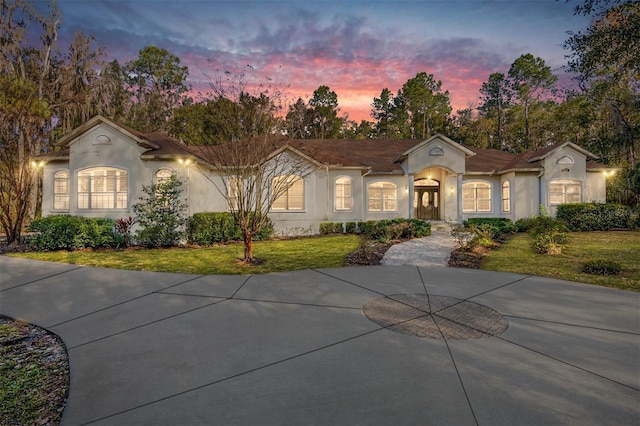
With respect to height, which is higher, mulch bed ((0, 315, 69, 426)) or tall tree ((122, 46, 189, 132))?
tall tree ((122, 46, 189, 132))

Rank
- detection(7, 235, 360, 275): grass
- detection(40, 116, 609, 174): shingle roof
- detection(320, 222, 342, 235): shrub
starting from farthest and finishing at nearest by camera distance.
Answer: detection(320, 222, 342, 235): shrub
detection(40, 116, 609, 174): shingle roof
detection(7, 235, 360, 275): grass

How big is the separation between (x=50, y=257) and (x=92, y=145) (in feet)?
24.8

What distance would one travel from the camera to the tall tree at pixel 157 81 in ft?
115

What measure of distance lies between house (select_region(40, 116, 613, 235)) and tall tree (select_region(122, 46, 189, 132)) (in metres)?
20.4

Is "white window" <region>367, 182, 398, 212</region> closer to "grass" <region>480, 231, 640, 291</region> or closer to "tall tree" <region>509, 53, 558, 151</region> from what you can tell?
"grass" <region>480, 231, 640, 291</region>

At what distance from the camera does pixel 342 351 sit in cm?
346

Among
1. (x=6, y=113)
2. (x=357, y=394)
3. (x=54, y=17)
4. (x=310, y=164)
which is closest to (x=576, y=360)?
(x=357, y=394)

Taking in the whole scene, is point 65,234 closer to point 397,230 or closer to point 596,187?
point 397,230

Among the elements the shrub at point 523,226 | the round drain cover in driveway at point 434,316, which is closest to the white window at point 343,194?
the shrub at point 523,226

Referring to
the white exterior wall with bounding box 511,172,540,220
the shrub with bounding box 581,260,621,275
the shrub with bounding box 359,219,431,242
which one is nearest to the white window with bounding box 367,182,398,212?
the shrub with bounding box 359,219,431,242

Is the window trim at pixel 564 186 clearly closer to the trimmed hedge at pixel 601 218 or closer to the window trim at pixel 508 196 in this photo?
the trimmed hedge at pixel 601 218

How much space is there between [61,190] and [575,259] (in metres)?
22.1

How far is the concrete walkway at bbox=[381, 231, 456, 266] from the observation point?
8812 mm

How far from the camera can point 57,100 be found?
23.5 m
